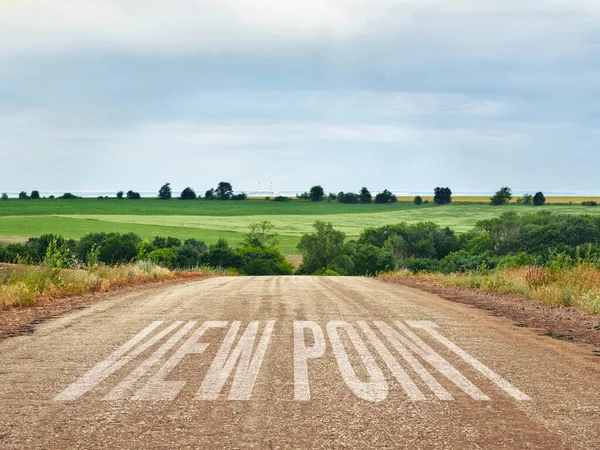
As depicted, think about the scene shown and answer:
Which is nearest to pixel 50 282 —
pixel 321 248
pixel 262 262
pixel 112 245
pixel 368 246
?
pixel 112 245

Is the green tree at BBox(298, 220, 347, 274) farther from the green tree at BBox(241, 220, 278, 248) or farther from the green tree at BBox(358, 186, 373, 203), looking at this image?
the green tree at BBox(358, 186, 373, 203)

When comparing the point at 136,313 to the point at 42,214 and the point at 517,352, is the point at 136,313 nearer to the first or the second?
the point at 517,352

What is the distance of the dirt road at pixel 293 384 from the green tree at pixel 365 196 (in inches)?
6607

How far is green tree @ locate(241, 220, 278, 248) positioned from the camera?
10044 cm

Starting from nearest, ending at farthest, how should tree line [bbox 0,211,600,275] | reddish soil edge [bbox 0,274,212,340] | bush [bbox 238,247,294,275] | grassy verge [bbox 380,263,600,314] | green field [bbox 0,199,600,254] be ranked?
reddish soil edge [bbox 0,274,212,340], grassy verge [bbox 380,263,600,314], tree line [bbox 0,211,600,275], bush [bbox 238,247,294,275], green field [bbox 0,199,600,254]

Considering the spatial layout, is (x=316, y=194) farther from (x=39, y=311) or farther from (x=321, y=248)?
(x=39, y=311)

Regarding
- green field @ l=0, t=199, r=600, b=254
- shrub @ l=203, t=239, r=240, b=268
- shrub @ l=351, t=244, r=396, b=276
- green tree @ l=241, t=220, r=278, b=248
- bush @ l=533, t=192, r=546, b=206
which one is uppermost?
bush @ l=533, t=192, r=546, b=206

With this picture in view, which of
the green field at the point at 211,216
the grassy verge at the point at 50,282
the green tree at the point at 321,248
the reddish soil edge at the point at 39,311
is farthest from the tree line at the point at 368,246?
the reddish soil edge at the point at 39,311

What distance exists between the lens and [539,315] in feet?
46.1

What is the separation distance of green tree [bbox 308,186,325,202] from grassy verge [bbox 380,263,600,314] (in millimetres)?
167202

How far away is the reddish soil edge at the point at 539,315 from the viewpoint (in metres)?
11.3

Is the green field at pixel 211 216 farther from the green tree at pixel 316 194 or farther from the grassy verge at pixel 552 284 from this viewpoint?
the grassy verge at pixel 552 284

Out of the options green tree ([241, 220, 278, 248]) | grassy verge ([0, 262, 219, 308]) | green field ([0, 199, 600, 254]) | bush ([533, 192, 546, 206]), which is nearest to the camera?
grassy verge ([0, 262, 219, 308])

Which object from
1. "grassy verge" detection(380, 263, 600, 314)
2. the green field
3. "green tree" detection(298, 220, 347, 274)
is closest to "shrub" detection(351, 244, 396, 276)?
"green tree" detection(298, 220, 347, 274)
